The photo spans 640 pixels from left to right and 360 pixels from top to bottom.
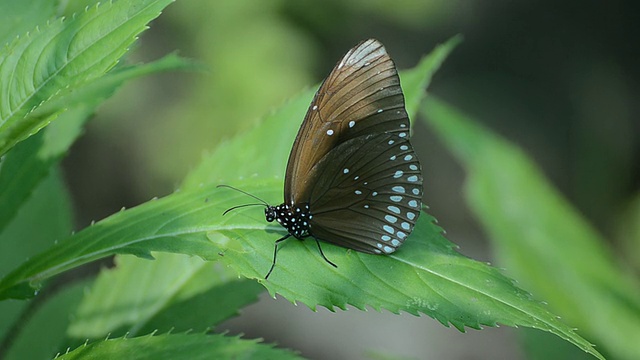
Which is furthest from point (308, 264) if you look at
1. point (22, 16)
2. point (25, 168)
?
point (22, 16)

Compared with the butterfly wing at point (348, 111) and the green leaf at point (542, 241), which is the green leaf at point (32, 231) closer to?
the butterfly wing at point (348, 111)

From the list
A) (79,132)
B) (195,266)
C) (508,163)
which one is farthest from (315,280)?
(508,163)

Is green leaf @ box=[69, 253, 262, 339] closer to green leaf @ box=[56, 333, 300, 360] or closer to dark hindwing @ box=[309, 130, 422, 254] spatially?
dark hindwing @ box=[309, 130, 422, 254]

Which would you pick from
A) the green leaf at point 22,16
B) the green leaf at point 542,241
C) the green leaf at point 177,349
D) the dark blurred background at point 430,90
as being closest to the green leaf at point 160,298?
the green leaf at point 177,349

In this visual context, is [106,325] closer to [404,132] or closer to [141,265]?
[141,265]

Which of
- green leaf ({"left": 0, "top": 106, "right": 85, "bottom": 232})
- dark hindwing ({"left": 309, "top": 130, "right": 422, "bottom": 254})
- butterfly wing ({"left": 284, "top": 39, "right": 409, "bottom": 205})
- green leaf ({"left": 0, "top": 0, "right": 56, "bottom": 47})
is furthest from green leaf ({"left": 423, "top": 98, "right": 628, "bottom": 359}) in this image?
green leaf ({"left": 0, "top": 0, "right": 56, "bottom": 47})

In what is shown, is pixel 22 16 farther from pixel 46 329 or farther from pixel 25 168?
pixel 46 329
